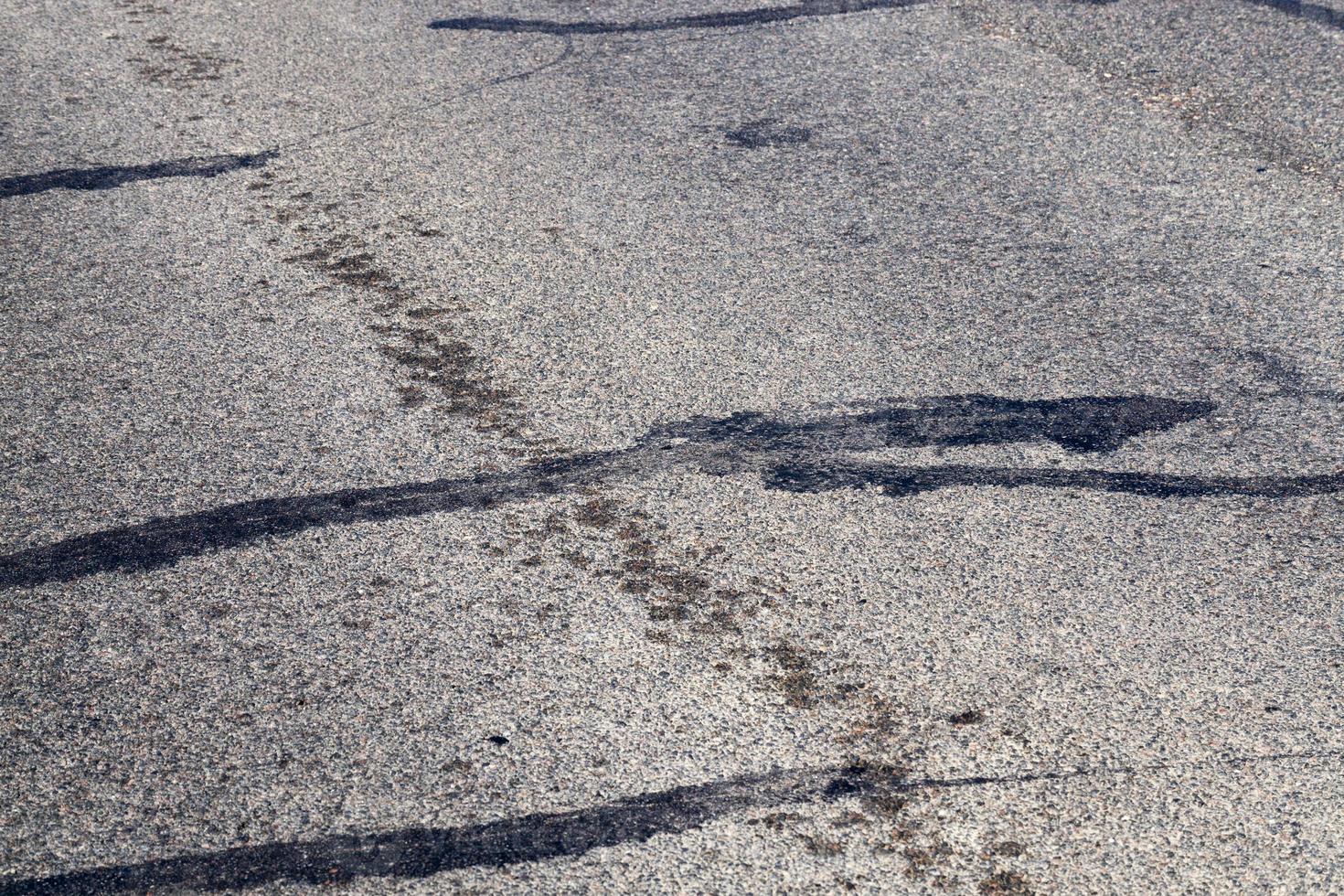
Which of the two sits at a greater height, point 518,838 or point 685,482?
point 685,482

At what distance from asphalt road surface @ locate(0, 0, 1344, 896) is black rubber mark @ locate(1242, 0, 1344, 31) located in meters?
0.25

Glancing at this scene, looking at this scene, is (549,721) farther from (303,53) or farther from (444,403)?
(303,53)

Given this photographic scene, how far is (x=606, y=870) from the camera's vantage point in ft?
8.93

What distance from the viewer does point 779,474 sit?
13.0ft

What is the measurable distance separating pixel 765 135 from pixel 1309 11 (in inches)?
133

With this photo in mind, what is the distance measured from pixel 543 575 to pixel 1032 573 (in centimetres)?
129

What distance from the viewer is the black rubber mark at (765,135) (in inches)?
249

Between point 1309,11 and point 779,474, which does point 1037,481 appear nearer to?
point 779,474

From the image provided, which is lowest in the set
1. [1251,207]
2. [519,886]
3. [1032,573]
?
[519,886]

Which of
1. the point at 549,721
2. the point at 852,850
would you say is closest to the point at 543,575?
the point at 549,721

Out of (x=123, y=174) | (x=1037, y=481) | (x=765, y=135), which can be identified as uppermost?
(x=765, y=135)

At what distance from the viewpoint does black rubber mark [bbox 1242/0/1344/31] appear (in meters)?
7.29

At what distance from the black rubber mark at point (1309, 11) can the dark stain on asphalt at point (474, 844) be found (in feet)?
20.1

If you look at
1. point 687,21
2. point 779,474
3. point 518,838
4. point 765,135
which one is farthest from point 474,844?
point 687,21
